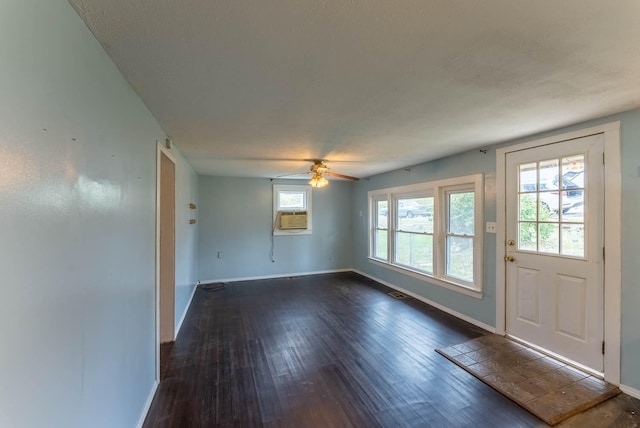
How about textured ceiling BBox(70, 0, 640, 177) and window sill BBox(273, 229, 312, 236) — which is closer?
textured ceiling BBox(70, 0, 640, 177)

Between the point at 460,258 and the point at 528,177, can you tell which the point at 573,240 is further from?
the point at 460,258

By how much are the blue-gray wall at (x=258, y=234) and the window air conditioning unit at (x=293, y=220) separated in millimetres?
264

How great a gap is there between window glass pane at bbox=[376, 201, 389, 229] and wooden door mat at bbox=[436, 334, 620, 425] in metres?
2.99

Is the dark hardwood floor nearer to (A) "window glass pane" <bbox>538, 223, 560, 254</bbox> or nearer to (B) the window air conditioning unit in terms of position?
(A) "window glass pane" <bbox>538, 223, 560, 254</bbox>

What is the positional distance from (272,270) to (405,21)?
5656mm

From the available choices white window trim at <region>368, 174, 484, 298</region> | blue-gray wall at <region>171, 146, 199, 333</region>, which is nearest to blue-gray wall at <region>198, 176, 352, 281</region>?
white window trim at <region>368, 174, 484, 298</region>

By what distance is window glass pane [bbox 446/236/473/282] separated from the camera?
3805 millimetres

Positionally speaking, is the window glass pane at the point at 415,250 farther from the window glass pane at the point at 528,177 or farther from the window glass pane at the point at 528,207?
the window glass pane at the point at 528,177

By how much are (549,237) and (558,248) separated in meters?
0.13

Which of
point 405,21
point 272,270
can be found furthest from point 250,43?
point 272,270

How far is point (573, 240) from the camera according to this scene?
263 centimetres

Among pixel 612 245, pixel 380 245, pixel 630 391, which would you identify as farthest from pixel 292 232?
pixel 630 391

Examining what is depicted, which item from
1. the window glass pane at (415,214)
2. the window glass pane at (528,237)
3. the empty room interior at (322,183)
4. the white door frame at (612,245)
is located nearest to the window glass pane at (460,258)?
the empty room interior at (322,183)

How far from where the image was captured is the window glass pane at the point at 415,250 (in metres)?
4.54
